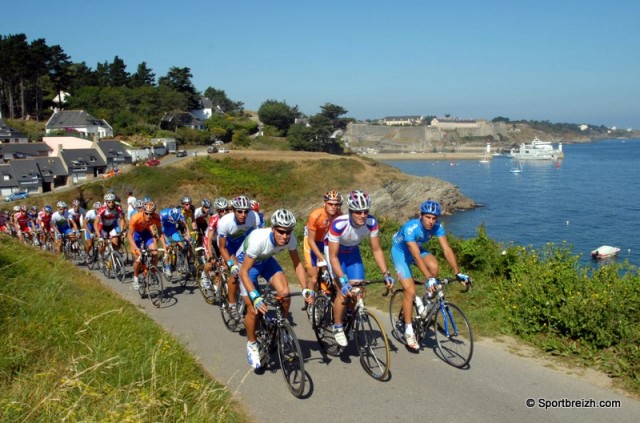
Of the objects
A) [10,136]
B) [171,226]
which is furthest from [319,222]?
[10,136]

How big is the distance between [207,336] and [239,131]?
9521cm

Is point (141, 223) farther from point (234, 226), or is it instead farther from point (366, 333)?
point (366, 333)

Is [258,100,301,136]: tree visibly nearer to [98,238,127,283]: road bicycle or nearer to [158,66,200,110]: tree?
[158,66,200,110]: tree

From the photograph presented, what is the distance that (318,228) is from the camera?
8.76 metres

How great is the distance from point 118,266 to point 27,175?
60.9 meters

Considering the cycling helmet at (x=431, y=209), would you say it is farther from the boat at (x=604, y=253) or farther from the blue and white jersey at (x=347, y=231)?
the boat at (x=604, y=253)

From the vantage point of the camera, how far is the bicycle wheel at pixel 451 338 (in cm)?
708

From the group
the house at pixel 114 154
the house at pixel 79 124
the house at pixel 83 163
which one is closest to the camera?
the house at pixel 83 163

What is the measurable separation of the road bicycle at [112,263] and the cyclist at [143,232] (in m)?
1.82

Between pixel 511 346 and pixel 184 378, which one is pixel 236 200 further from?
pixel 511 346

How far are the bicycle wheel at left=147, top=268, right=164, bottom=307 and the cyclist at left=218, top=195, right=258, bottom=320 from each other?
2.68 metres

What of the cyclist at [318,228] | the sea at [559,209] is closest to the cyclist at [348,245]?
the cyclist at [318,228]

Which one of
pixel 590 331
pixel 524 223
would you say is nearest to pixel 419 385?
pixel 590 331

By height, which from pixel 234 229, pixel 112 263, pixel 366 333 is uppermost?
pixel 234 229
